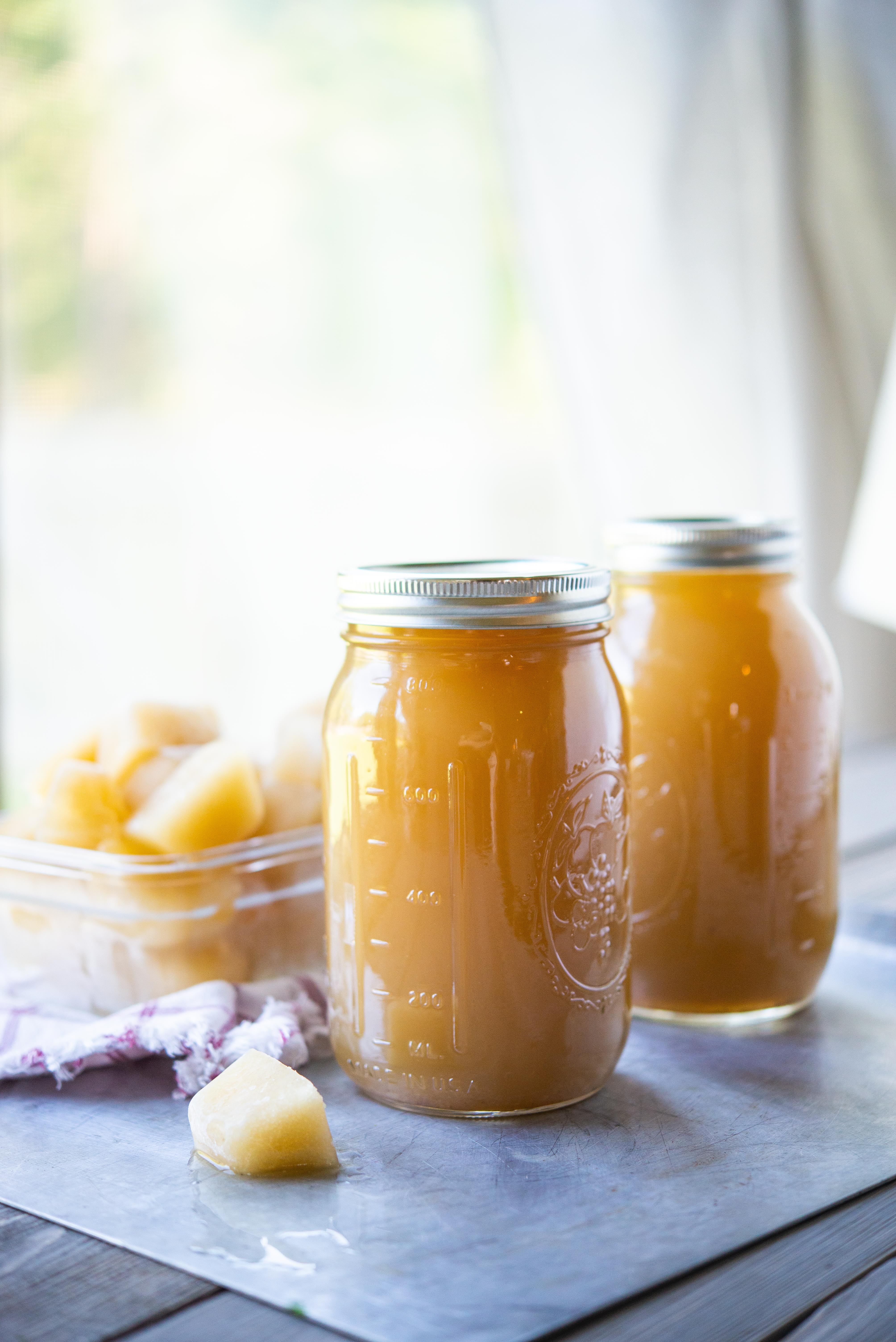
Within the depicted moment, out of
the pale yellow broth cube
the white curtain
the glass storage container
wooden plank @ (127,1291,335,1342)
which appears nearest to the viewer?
wooden plank @ (127,1291,335,1342)

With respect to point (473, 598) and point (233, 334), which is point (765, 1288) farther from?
point (233, 334)

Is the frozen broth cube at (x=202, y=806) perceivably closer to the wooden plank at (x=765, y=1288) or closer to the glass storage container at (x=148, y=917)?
the glass storage container at (x=148, y=917)

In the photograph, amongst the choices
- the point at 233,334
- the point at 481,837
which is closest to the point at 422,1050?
the point at 481,837

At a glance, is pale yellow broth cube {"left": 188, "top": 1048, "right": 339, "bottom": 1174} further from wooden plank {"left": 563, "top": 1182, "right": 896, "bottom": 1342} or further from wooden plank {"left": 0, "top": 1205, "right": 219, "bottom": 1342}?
wooden plank {"left": 563, "top": 1182, "right": 896, "bottom": 1342}

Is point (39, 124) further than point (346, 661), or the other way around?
point (39, 124)

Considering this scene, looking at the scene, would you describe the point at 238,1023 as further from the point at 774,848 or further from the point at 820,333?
the point at 820,333

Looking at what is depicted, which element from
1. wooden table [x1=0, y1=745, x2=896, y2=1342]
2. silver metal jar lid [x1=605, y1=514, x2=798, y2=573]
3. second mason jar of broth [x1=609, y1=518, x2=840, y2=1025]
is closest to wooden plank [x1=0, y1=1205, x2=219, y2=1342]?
wooden table [x1=0, y1=745, x2=896, y2=1342]

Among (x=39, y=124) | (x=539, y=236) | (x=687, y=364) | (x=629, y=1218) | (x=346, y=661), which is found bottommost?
(x=629, y=1218)

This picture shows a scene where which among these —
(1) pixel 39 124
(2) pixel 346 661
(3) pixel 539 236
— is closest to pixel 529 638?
(2) pixel 346 661
